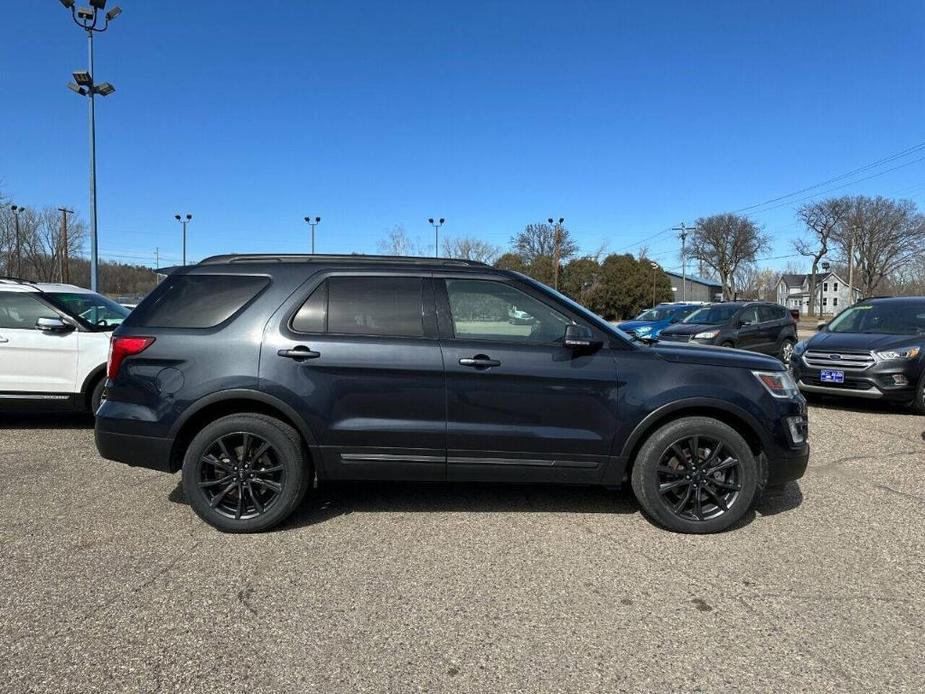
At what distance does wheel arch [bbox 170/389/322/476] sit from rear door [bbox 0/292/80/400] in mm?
3535

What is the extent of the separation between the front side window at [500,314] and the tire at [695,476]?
3.29 ft

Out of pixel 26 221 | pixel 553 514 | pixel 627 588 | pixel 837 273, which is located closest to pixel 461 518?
pixel 553 514

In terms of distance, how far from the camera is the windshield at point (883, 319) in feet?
28.4

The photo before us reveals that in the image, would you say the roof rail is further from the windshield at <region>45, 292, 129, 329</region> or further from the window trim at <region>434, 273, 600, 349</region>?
the windshield at <region>45, 292, 129, 329</region>

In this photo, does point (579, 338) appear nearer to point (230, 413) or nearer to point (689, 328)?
point (230, 413)

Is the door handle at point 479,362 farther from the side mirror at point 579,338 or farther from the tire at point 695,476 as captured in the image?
the tire at point 695,476

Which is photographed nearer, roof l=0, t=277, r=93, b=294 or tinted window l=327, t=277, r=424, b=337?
tinted window l=327, t=277, r=424, b=337

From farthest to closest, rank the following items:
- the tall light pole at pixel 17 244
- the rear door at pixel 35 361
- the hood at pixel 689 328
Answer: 1. the tall light pole at pixel 17 244
2. the hood at pixel 689 328
3. the rear door at pixel 35 361

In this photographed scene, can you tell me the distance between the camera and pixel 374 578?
3.31m

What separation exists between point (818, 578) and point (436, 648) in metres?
2.23

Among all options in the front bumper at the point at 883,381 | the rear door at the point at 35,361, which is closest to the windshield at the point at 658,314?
the front bumper at the point at 883,381

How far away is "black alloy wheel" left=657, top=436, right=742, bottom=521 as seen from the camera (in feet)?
12.8

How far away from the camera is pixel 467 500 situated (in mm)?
4527

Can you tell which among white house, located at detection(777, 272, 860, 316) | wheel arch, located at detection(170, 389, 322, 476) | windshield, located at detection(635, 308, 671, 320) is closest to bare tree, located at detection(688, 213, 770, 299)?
white house, located at detection(777, 272, 860, 316)
